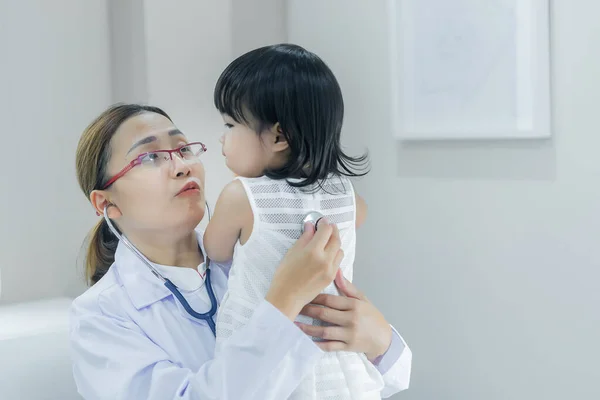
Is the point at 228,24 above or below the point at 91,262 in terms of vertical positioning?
above

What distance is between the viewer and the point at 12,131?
2.41 metres

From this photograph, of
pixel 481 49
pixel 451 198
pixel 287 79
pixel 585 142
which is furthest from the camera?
pixel 451 198

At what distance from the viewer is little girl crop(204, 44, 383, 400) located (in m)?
1.35

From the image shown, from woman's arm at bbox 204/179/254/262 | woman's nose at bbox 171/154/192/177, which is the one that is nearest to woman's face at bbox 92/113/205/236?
woman's nose at bbox 171/154/192/177

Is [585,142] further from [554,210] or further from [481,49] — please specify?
[481,49]

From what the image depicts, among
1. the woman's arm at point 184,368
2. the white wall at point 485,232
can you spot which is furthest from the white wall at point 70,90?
the woman's arm at point 184,368

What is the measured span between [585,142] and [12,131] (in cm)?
169

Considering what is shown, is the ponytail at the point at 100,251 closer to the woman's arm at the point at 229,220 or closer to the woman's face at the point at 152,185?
the woman's face at the point at 152,185

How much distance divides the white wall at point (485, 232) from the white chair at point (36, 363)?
1042mm

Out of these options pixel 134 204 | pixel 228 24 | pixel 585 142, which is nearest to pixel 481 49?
pixel 585 142

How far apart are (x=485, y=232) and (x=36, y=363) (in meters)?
1.24

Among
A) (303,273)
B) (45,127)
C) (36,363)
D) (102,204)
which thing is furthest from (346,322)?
(45,127)

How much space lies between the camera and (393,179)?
242 cm

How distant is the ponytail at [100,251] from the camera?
181cm
